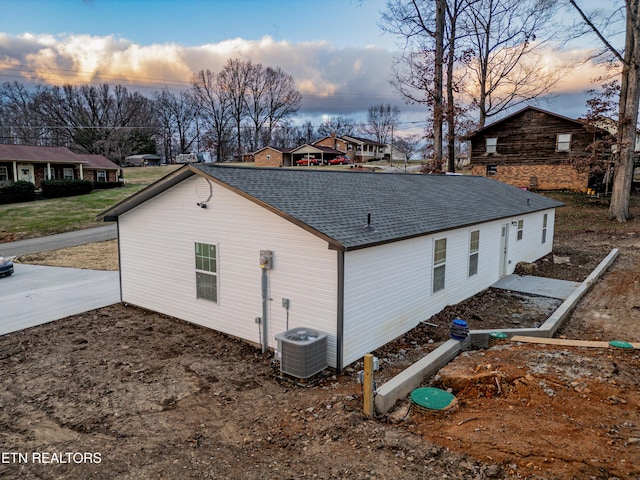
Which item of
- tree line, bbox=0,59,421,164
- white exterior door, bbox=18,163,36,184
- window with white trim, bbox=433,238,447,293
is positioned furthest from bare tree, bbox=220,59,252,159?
window with white trim, bbox=433,238,447,293

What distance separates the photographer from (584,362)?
644 cm

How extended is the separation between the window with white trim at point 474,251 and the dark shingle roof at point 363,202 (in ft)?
1.66

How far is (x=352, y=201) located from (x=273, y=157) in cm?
4659

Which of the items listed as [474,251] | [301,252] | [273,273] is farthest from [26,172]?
[474,251]

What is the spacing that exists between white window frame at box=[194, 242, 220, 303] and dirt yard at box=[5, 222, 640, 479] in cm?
94

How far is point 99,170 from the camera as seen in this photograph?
139 feet

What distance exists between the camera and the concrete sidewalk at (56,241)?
19969mm

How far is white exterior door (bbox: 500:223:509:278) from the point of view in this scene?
1365cm

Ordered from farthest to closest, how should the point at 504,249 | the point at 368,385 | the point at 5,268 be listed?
the point at 5,268
the point at 504,249
the point at 368,385

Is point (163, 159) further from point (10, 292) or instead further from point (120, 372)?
point (120, 372)

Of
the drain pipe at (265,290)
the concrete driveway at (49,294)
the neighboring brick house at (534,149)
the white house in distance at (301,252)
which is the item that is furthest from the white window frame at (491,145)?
the drain pipe at (265,290)

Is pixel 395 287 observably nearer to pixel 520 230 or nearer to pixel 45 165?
pixel 520 230

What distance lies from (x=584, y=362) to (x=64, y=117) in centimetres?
6459

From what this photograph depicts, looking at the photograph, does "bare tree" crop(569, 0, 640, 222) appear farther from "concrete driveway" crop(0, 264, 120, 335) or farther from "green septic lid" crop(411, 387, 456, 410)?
"concrete driveway" crop(0, 264, 120, 335)
